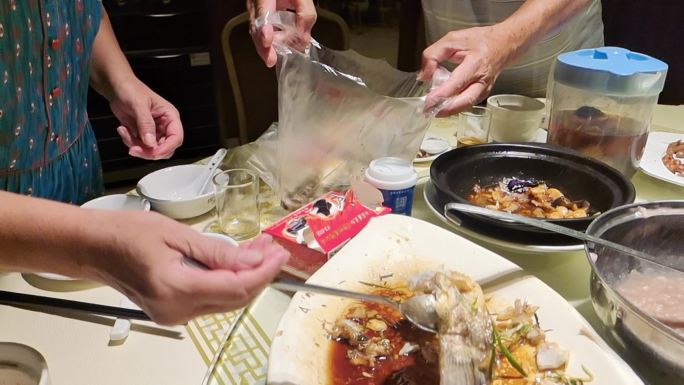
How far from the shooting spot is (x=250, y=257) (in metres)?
0.59

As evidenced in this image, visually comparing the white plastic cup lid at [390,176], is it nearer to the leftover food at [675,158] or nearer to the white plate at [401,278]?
the white plate at [401,278]

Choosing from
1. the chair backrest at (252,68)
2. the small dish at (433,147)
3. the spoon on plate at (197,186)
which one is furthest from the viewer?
the chair backrest at (252,68)

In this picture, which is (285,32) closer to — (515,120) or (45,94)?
(45,94)

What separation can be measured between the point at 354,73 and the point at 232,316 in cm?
69

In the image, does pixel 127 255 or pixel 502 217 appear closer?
pixel 127 255

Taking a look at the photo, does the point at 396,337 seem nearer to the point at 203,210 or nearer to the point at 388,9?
the point at 203,210

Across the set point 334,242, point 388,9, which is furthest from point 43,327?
point 388,9

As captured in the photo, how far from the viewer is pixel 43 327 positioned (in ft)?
2.80

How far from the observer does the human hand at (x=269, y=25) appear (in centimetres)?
120

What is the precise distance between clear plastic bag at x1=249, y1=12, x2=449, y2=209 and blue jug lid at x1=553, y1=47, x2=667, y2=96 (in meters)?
0.37

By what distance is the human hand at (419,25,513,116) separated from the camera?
123 centimetres

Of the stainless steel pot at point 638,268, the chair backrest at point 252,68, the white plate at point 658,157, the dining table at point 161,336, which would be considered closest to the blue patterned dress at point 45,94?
the dining table at point 161,336

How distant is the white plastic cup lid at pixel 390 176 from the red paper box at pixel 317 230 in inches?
2.5

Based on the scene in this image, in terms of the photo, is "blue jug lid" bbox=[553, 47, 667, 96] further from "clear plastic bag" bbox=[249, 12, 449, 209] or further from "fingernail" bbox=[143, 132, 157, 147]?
"fingernail" bbox=[143, 132, 157, 147]
